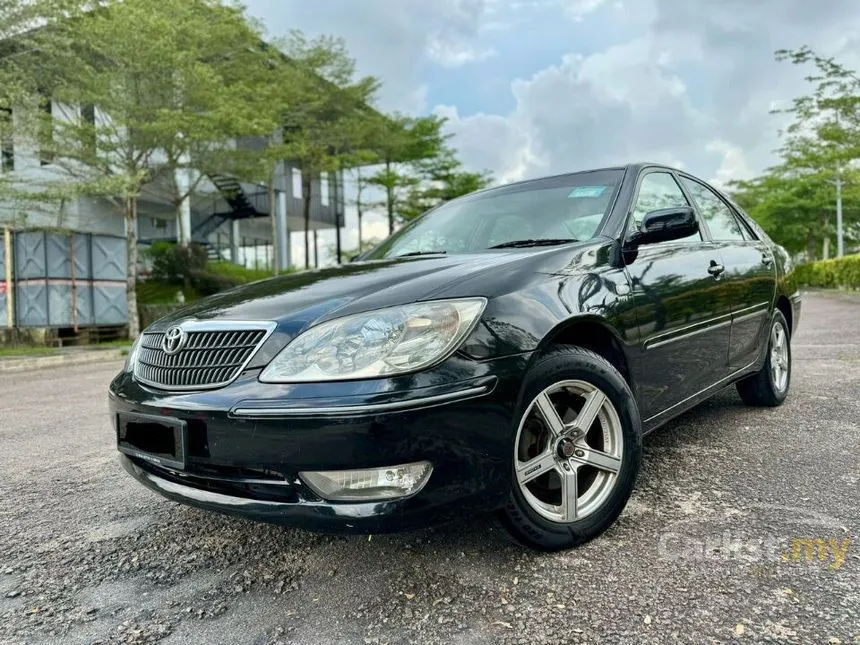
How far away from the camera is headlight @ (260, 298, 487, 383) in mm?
1819

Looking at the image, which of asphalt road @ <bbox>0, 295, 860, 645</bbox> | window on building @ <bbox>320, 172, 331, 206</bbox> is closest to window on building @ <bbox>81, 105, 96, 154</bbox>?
asphalt road @ <bbox>0, 295, 860, 645</bbox>

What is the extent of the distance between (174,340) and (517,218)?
64.6 inches

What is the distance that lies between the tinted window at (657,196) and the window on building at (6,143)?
40.9 feet

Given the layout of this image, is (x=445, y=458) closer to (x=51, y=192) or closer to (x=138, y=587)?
(x=138, y=587)

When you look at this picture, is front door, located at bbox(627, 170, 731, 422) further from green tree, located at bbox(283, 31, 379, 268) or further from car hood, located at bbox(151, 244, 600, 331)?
green tree, located at bbox(283, 31, 379, 268)

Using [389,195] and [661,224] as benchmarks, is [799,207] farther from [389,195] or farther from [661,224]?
[661,224]

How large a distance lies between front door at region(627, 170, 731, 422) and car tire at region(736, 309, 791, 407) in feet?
2.73

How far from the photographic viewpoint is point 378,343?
1855mm

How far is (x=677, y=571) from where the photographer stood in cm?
199

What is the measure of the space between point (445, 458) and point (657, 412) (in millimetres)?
1236

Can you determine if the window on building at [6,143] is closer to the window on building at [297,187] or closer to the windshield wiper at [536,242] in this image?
the windshield wiper at [536,242]

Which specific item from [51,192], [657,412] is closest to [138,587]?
[657,412]

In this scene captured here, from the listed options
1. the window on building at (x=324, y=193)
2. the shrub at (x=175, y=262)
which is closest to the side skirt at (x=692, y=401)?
the shrub at (x=175, y=262)

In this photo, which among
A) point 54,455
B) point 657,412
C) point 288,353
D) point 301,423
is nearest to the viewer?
point 301,423
